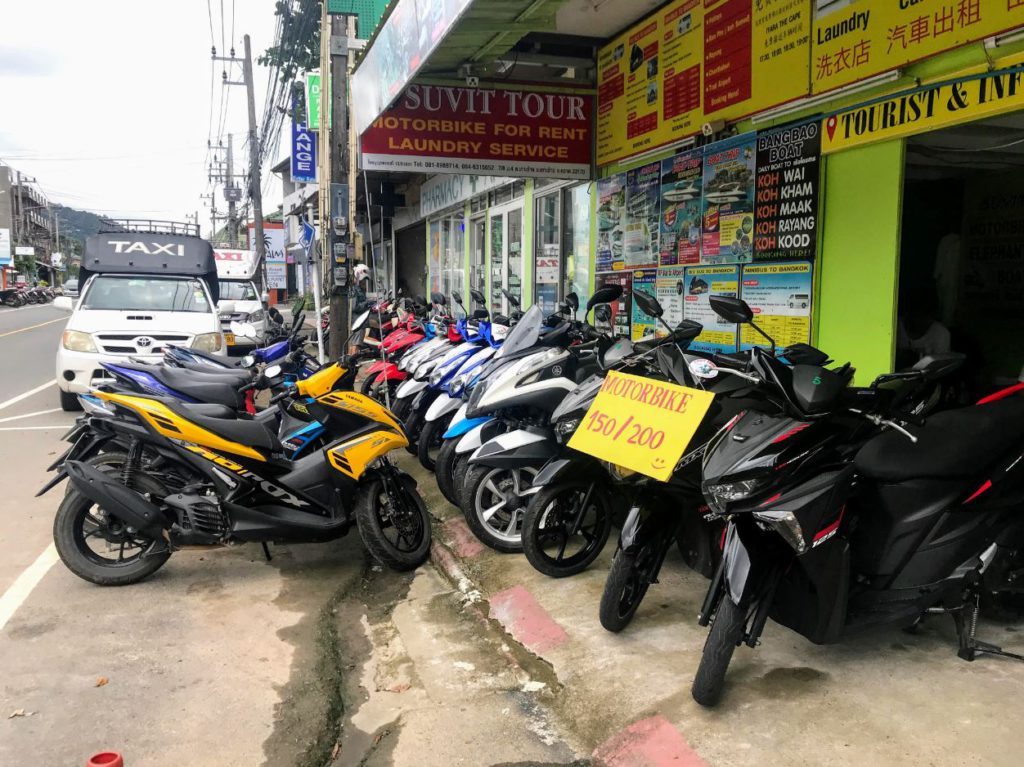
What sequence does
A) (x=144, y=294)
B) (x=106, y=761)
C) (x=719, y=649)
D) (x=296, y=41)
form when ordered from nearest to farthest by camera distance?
(x=106, y=761) < (x=719, y=649) < (x=144, y=294) < (x=296, y=41)

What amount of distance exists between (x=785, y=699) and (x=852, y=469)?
930 millimetres

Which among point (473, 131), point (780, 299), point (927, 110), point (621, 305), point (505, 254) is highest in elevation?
point (473, 131)

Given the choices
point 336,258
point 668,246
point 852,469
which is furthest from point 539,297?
point 852,469

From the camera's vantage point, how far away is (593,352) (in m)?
5.05

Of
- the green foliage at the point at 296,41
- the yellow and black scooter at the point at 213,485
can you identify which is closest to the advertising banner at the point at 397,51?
the yellow and black scooter at the point at 213,485

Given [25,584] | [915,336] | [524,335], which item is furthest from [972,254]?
[25,584]

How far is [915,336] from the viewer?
5.08 meters

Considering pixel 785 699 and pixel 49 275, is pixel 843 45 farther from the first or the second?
pixel 49 275

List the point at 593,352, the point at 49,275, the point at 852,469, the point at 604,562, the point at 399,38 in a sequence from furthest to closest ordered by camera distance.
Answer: the point at 49,275
the point at 399,38
the point at 593,352
the point at 604,562
the point at 852,469

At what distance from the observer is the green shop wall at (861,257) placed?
4.62 meters

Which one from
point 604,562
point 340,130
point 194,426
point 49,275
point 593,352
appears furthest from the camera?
point 49,275

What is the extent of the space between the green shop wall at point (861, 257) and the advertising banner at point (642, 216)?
2096mm

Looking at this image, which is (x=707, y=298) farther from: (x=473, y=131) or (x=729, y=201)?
(x=473, y=131)

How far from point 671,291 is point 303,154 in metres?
10.4
